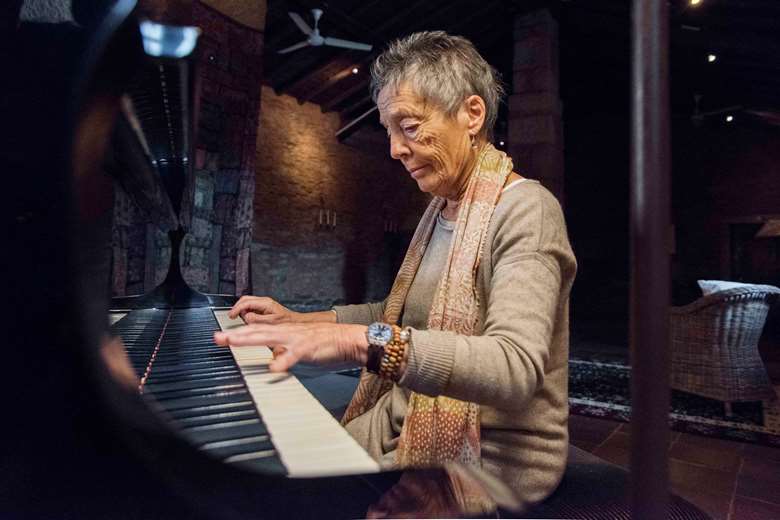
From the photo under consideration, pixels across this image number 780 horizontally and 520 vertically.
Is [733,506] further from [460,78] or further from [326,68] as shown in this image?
[326,68]

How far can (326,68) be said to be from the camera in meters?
11.1

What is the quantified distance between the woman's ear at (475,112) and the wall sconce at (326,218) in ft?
38.1

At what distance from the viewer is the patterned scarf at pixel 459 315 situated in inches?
42.2

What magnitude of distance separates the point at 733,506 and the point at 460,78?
8.03 ft

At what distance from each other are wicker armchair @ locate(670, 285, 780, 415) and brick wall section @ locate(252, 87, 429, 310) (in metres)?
9.35

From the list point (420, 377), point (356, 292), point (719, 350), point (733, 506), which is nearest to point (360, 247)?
point (356, 292)

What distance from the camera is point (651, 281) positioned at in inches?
11.0

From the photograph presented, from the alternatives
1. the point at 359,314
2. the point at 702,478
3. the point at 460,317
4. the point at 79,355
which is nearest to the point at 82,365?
the point at 79,355

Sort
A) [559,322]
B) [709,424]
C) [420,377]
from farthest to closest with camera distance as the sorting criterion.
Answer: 1. [709,424]
2. [559,322]
3. [420,377]

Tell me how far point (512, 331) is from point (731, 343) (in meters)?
3.94

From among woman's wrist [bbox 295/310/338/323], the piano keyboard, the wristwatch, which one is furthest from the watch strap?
woman's wrist [bbox 295/310/338/323]

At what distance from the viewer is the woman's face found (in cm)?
126

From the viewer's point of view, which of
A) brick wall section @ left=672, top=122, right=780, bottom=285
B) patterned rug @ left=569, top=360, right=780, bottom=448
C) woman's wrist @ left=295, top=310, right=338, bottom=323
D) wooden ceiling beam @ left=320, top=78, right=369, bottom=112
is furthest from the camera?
wooden ceiling beam @ left=320, top=78, right=369, bottom=112

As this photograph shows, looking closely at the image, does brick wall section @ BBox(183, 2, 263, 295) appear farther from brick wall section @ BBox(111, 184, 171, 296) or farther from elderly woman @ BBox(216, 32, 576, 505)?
elderly woman @ BBox(216, 32, 576, 505)
